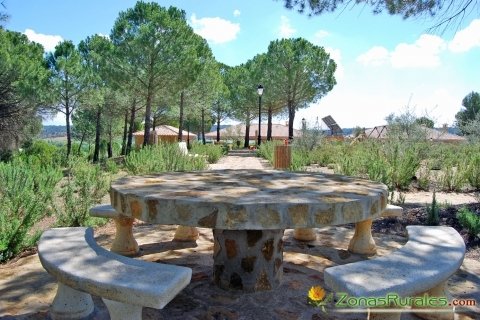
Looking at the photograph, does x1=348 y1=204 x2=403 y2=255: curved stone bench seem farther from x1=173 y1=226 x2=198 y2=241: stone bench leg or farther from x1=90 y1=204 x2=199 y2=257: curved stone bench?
x1=90 y1=204 x2=199 y2=257: curved stone bench

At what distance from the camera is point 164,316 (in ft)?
7.30

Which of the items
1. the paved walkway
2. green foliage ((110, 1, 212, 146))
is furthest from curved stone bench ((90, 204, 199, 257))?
green foliage ((110, 1, 212, 146))

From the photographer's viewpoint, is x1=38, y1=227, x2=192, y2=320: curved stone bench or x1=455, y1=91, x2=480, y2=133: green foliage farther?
x1=455, y1=91, x2=480, y2=133: green foliage

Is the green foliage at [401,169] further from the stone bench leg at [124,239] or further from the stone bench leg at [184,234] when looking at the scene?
the stone bench leg at [124,239]

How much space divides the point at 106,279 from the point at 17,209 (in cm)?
278

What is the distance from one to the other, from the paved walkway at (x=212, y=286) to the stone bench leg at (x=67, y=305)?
0.10m

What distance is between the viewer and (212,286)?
266 centimetres

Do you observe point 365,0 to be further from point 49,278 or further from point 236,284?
point 49,278

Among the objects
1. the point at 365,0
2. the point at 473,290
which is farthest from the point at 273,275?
the point at 365,0

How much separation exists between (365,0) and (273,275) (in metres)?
5.15

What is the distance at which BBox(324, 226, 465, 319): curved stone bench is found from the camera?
5.07 feet

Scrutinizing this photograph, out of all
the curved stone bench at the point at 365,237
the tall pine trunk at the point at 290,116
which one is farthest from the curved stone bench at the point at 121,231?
the tall pine trunk at the point at 290,116

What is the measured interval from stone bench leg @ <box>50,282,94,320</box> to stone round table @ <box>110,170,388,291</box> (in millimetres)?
519

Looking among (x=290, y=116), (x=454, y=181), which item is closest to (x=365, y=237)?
(x=454, y=181)
